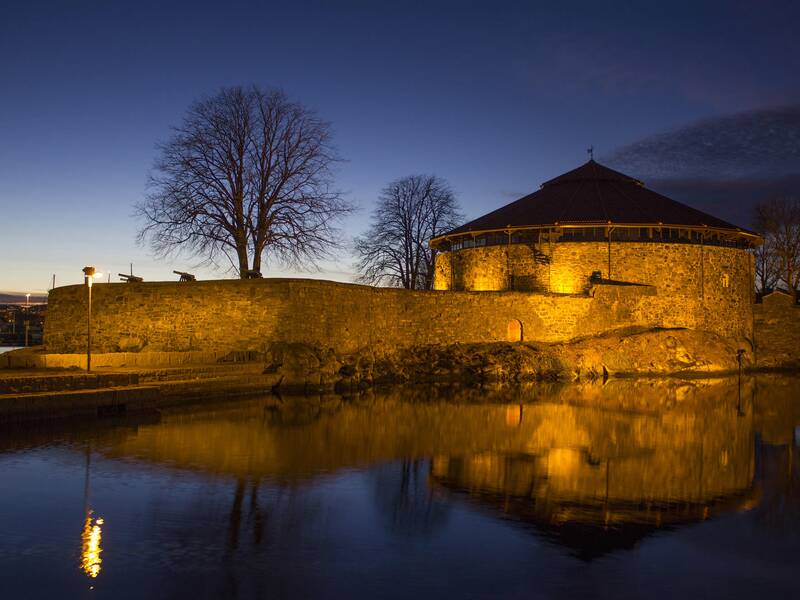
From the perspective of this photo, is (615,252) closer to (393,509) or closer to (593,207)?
(593,207)

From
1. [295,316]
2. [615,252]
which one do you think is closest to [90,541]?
[295,316]

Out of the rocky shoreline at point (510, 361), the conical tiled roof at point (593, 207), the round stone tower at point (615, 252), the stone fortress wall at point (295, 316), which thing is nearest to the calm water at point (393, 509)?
the rocky shoreline at point (510, 361)

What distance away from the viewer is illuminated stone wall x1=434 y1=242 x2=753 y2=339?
33.3 metres

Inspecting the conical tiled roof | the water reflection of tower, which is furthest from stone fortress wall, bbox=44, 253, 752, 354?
the water reflection of tower

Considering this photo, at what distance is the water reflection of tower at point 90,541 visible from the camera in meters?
6.34

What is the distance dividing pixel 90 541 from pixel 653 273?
1195 inches

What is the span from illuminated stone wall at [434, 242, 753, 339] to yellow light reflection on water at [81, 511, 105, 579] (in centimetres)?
2777

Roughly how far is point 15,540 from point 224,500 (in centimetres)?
240

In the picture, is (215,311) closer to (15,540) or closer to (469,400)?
(469,400)

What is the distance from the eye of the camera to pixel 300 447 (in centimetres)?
1255

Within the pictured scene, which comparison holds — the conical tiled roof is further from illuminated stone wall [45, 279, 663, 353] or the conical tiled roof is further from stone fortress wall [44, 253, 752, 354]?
illuminated stone wall [45, 279, 663, 353]

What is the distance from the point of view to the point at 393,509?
875cm

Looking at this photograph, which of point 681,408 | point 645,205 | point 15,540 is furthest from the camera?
point 645,205

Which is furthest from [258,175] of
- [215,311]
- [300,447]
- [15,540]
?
[15,540]
